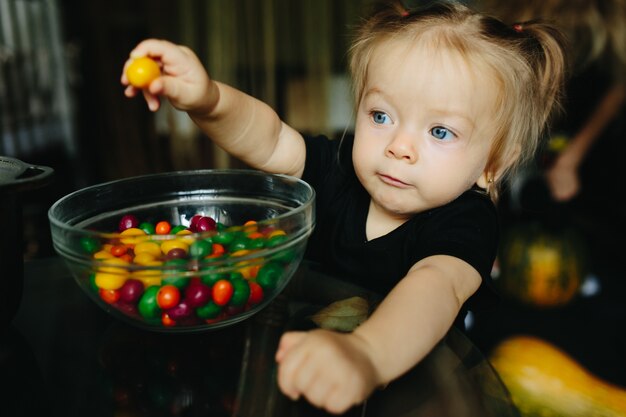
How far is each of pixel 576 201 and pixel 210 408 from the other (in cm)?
261

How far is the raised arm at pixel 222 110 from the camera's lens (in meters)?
0.72

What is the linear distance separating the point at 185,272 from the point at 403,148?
327 mm

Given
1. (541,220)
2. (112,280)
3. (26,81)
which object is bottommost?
(541,220)

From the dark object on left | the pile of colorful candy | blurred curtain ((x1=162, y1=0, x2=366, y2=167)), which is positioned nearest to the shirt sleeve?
the pile of colorful candy

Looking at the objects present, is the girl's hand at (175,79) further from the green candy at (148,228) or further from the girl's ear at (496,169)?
the girl's ear at (496,169)

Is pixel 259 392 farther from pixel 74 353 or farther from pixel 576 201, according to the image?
pixel 576 201

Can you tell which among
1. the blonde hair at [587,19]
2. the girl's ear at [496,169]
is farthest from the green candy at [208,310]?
the blonde hair at [587,19]

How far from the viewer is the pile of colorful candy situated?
0.63 meters

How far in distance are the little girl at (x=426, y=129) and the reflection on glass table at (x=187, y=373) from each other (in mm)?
51

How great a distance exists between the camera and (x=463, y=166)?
0.83 meters

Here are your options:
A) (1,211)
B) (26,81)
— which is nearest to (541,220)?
(1,211)

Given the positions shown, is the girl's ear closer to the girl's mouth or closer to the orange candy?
the girl's mouth

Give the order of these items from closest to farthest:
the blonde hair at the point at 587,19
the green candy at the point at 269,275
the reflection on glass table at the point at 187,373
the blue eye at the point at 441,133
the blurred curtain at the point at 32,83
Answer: the reflection on glass table at the point at 187,373 < the green candy at the point at 269,275 < the blue eye at the point at 441,133 < the blonde hair at the point at 587,19 < the blurred curtain at the point at 32,83

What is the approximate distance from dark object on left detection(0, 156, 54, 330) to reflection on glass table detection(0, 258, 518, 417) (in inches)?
2.6
